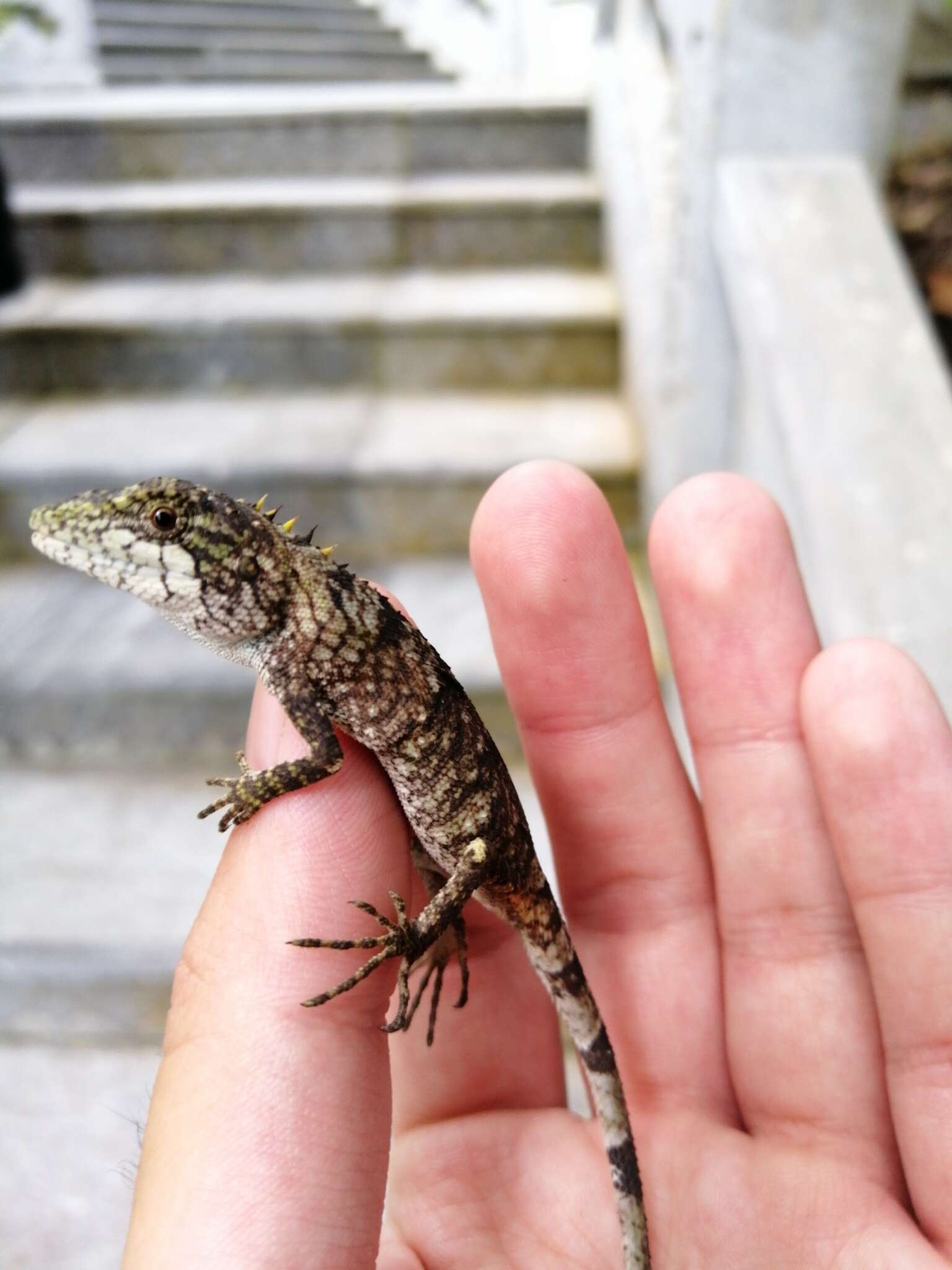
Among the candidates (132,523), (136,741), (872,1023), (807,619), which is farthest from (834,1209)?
(136,741)

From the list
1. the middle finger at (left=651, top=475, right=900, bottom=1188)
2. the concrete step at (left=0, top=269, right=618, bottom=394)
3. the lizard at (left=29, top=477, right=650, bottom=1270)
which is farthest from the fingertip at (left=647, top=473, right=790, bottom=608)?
the concrete step at (left=0, top=269, right=618, bottom=394)

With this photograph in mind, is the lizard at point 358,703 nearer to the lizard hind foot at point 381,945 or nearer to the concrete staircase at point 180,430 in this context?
the lizard hind foot at point 381,945

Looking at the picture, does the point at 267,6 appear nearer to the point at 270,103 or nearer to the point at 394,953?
the point at 270,103

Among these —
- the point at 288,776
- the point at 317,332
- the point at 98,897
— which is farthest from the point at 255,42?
the point at 98,897

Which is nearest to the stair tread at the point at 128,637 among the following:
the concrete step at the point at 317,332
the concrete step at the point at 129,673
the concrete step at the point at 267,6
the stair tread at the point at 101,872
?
the concrete step at the point at 129,673

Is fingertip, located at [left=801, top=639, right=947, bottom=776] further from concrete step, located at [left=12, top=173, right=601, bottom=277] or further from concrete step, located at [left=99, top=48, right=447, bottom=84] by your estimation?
concrete step, located at [left=12, top=173, right=601, bottom=277]
